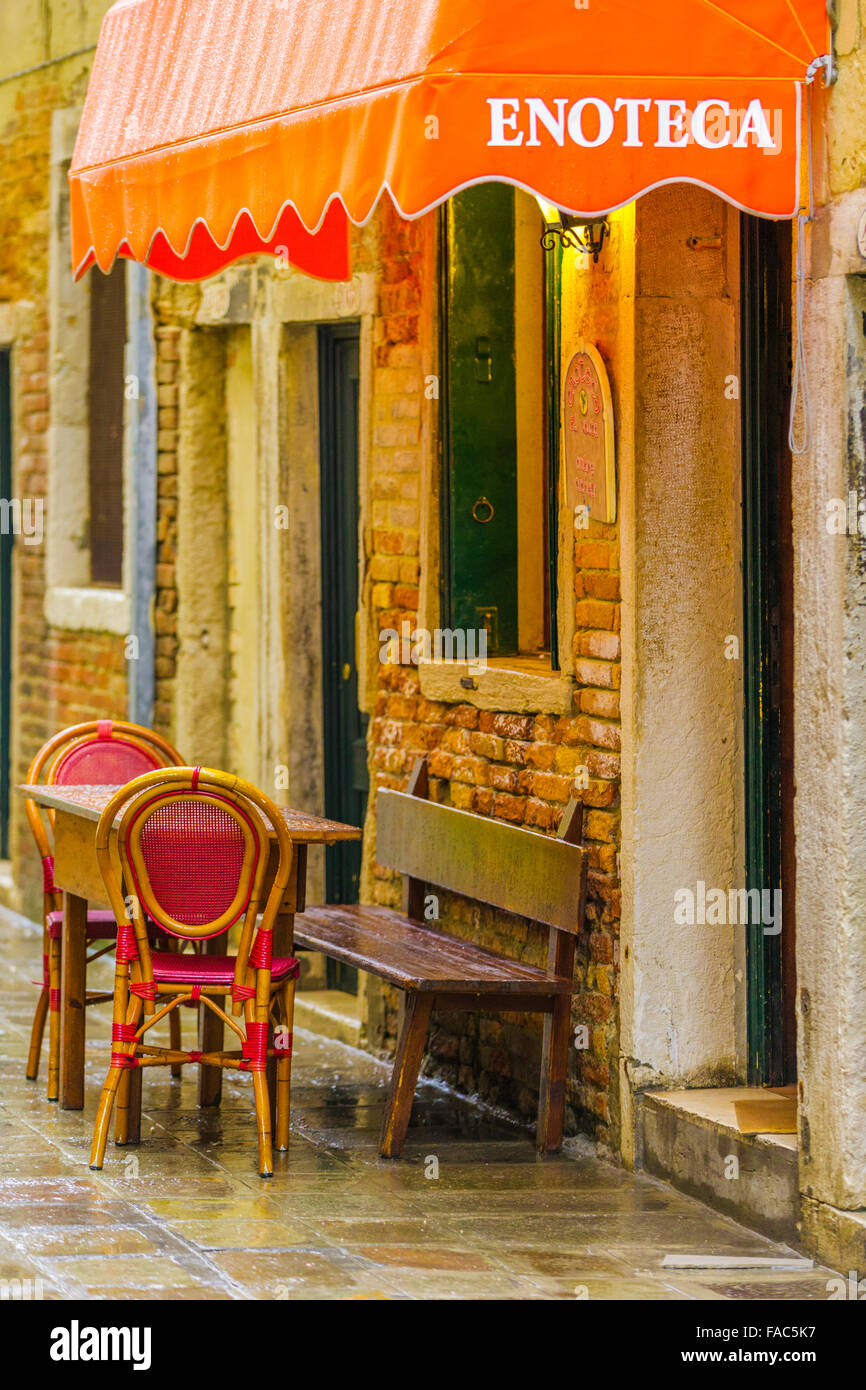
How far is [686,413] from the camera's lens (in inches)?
254

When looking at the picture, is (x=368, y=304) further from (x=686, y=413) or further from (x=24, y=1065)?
(x=24, y=1065)

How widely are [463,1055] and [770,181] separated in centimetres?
340

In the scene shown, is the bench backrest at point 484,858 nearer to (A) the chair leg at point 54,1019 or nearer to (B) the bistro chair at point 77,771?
(B) the bistro chair at point 77,771

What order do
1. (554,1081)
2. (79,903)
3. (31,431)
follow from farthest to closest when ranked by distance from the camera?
(31,431) < (79,903) < (554,1081)

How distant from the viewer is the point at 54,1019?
24.1 feet

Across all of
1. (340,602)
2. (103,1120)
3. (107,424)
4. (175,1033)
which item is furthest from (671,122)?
(107,424)

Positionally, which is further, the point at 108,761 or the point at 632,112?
the point at 108,761

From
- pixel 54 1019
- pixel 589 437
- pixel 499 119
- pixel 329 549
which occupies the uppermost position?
pixel 499 119

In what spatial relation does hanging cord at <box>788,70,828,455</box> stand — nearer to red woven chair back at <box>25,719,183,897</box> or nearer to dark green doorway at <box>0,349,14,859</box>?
red woven chair back at <box>25,719,183,897</box>

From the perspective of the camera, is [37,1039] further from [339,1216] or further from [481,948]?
[339,1216]

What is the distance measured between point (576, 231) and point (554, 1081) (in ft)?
8.25

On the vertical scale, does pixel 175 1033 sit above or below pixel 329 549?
below

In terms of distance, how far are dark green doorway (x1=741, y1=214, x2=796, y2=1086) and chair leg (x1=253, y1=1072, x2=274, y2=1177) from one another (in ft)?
4.61

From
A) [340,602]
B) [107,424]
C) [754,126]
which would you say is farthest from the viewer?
[107,424]
